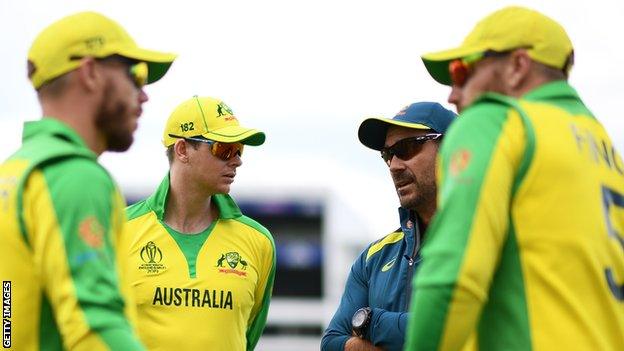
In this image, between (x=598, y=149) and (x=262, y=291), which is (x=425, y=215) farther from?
(x=598, y=149)

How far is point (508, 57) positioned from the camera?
4605 mm

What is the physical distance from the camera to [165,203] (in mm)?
7867

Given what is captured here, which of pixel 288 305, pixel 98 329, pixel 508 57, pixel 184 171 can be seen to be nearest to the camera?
pixel 98 329

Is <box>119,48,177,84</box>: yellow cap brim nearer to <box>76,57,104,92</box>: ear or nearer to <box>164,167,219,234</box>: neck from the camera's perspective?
<box>76,57,104,92</box>: ear

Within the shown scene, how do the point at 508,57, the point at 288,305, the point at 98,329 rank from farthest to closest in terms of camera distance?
1. the point at 288,305
2. the point at 508,57
3. the point at 98,329

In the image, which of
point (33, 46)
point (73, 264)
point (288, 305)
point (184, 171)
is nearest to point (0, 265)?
point (73, 264)

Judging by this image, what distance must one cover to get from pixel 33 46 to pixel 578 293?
2084 millimetres

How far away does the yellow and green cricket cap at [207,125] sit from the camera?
809cm

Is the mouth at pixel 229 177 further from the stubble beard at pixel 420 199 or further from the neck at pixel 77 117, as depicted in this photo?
the neck at pixel 77 117

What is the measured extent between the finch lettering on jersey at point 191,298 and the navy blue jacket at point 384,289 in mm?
834

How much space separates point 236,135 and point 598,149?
3801 mm

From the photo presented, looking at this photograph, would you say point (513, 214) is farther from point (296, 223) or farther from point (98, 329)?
point (296, 223)

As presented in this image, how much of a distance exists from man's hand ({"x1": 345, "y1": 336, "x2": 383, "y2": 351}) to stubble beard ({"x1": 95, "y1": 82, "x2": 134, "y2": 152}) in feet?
7.54

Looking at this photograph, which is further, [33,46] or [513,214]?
[33,46]
